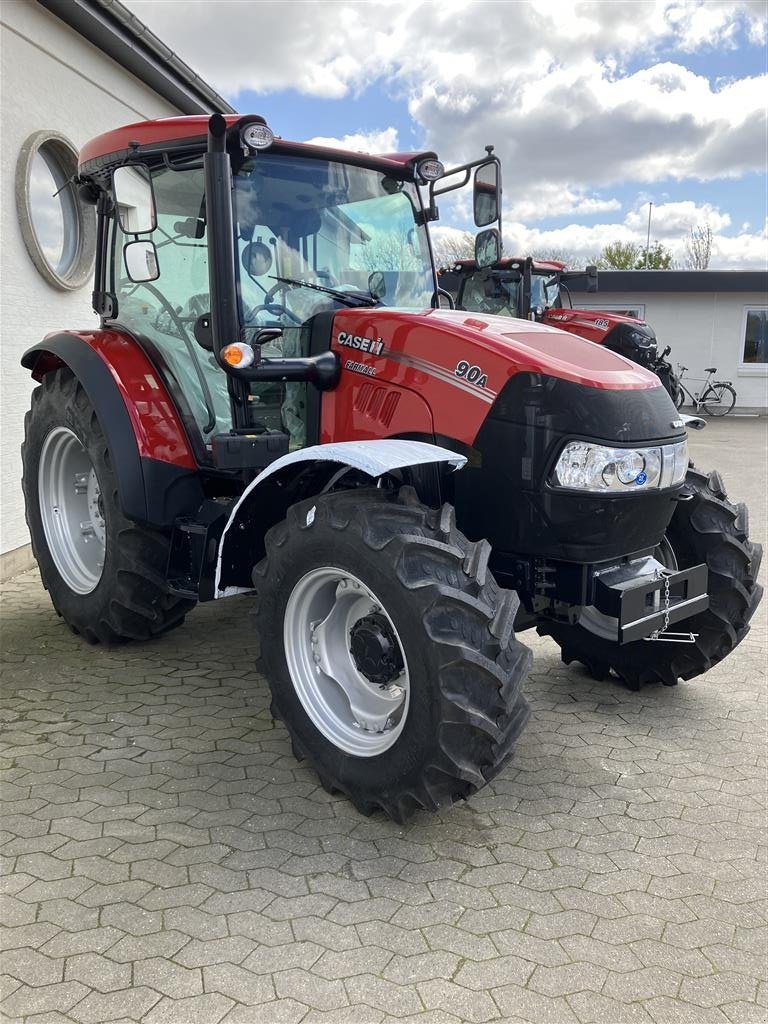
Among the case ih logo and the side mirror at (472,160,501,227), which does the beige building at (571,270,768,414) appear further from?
the case ih logo

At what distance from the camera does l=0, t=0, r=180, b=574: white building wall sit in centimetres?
576

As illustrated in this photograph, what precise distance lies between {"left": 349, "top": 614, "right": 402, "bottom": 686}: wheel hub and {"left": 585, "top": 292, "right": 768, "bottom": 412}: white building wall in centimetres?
1993

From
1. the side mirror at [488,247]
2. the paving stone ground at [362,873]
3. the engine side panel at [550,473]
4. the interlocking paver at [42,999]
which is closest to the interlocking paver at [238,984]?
the paving stone ground at [362,873]

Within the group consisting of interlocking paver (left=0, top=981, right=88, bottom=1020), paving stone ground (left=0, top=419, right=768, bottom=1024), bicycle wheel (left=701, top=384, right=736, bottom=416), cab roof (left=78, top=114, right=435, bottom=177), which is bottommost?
paving stone ground (left=0, top=419, right=768, bottom=1024)

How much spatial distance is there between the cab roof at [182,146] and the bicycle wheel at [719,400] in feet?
59.4

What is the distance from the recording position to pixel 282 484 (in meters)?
3.44

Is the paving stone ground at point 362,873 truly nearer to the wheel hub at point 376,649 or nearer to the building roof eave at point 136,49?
the wheel hub at point 376,649

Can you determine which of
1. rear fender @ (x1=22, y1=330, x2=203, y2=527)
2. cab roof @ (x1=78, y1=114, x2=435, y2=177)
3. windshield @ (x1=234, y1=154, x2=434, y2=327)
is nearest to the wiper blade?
windshield @ (x1=234, y1=154, x2=434, y2=327)

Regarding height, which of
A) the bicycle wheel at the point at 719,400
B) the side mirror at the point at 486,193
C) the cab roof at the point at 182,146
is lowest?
the bicycle wheel at the point at 719,400

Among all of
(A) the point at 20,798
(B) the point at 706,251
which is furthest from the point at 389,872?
(B) the point at 706,251

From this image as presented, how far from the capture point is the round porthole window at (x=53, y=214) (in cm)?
590

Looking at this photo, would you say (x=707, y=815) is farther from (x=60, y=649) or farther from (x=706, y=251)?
(x=706, y=251)

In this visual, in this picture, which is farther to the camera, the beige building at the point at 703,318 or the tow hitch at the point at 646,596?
the beige building at the point at 703,318

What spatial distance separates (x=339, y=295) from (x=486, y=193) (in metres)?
0.88
